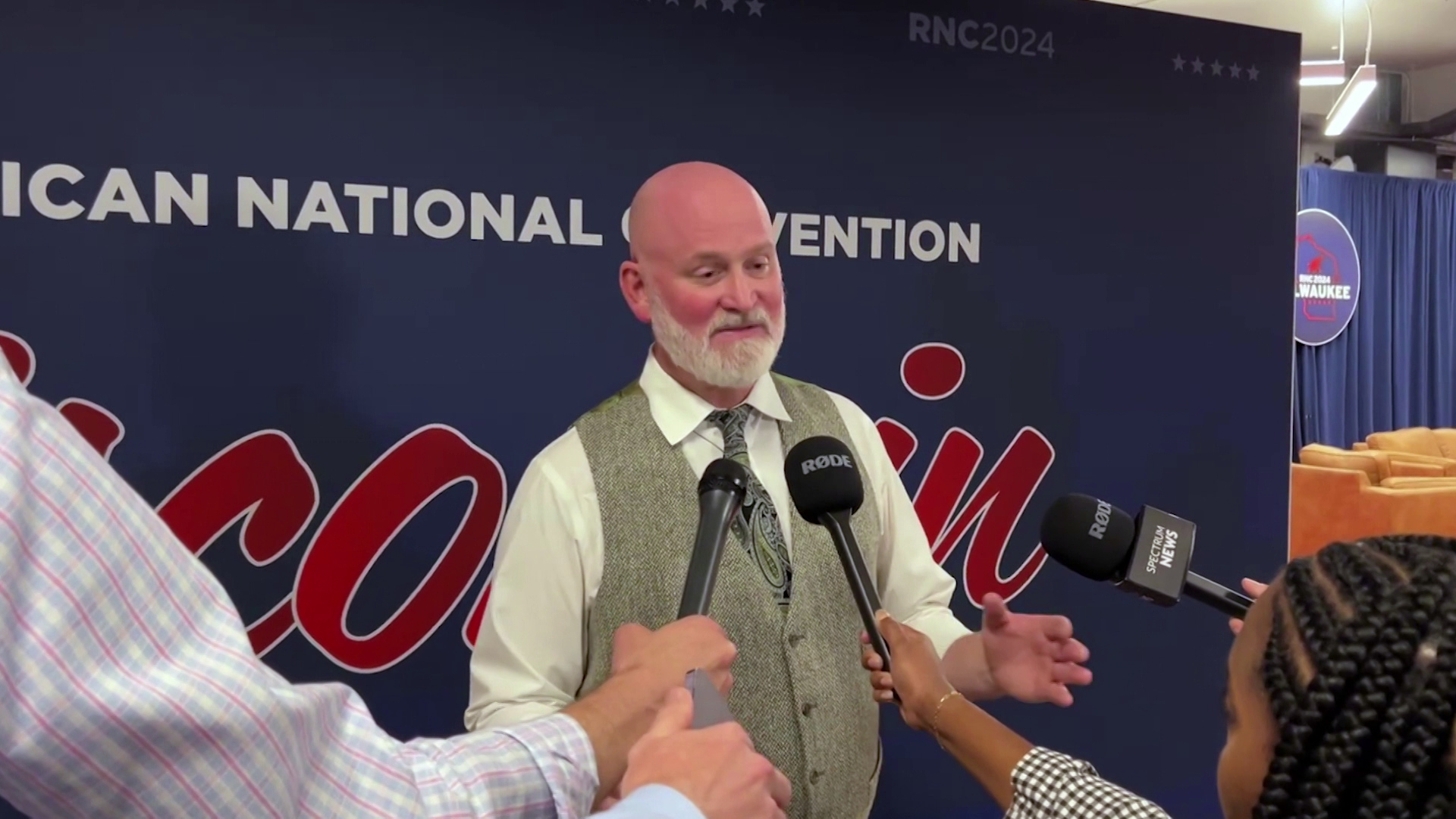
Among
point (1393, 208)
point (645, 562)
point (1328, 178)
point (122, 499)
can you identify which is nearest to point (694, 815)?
point (122, 499)

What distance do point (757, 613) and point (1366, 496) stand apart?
6.50 meters

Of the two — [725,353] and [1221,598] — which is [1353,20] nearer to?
[725,353]

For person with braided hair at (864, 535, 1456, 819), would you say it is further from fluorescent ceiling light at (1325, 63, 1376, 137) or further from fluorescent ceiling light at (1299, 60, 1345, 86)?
fluorescent ceiling light at (1325, 63, 1376, 137)

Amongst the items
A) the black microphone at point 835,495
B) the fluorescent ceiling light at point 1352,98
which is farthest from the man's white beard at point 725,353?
the fluorescent ceiling light at point 1352,98

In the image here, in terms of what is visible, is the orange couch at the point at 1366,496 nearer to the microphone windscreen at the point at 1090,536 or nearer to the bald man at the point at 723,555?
the bald man at the point at 723,555

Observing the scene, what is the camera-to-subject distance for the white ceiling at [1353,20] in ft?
24.2

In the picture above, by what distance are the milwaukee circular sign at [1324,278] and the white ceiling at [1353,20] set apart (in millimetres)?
1232

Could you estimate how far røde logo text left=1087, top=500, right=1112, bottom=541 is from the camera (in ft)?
4.75

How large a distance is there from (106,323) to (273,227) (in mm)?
338

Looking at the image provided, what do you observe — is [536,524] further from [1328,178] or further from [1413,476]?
[1328,178]

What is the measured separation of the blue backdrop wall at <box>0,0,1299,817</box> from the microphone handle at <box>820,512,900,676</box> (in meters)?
1.25

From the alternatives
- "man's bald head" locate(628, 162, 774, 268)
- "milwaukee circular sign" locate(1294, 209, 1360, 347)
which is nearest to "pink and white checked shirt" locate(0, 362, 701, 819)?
"man's bald head" locate(628, 162, 774, 268)

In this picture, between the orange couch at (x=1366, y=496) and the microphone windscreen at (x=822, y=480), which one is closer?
the microphone windscreen at (x=822, y=480)

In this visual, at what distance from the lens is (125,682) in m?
0.72
